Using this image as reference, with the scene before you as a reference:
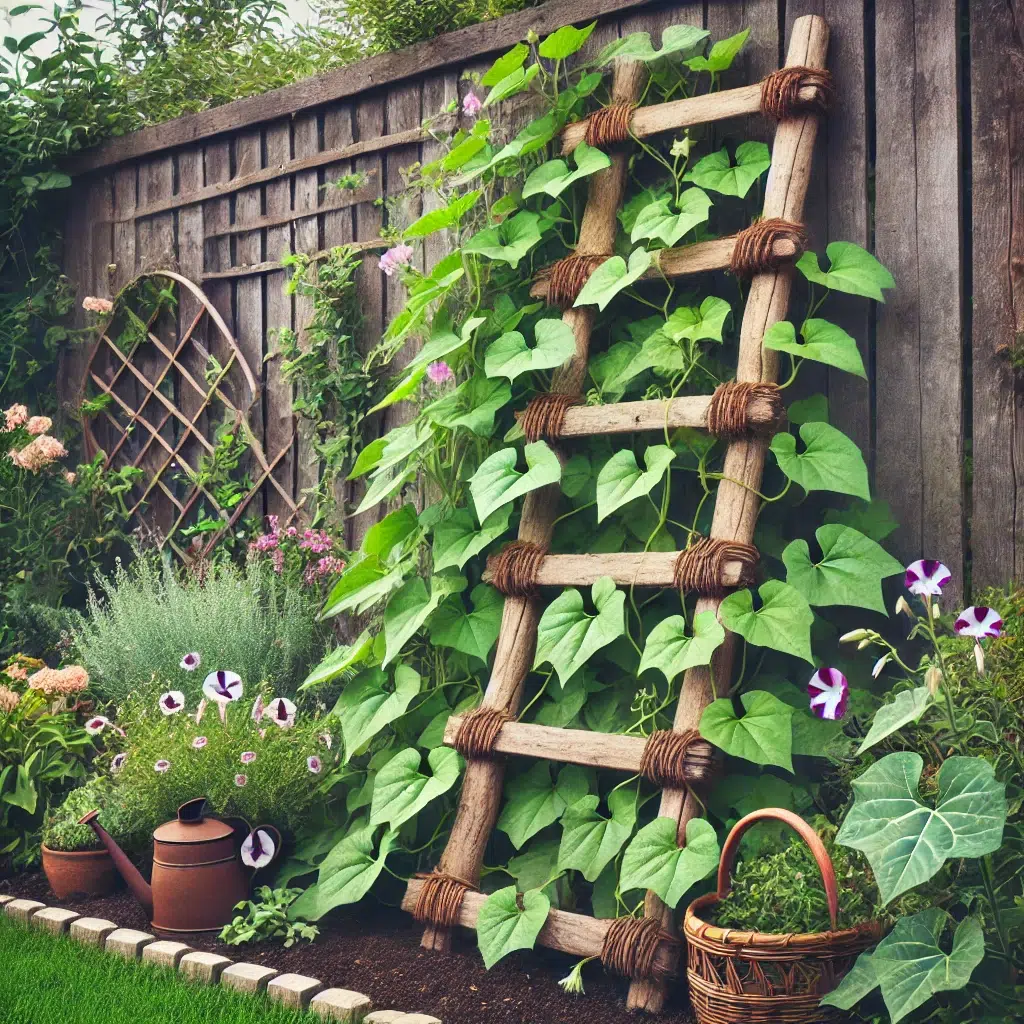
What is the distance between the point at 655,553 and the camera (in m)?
2.79

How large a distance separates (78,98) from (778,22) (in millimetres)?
3485

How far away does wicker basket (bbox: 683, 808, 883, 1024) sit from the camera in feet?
6.97

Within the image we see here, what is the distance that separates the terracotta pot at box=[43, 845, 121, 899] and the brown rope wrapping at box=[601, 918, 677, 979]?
158 centimetres

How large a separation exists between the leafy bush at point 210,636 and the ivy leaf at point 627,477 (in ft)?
4.46

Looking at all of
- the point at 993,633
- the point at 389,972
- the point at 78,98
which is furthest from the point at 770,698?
the point at 78,98

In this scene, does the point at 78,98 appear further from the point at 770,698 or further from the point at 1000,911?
the point at 1000,911

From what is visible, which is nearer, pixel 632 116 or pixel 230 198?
pixel 632 116

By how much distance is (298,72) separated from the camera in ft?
15.4

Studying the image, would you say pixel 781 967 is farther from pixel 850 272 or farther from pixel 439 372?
pixel 439 372

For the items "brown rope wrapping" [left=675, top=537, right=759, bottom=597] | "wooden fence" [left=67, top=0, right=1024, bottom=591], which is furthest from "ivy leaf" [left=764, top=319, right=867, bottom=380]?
"brown rope wrapping" [left=675, top=537, right=759, bottom=597]

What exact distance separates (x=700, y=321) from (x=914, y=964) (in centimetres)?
154

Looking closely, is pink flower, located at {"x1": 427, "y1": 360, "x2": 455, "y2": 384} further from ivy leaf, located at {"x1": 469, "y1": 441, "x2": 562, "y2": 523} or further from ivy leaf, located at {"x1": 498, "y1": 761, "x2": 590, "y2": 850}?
ivy leaf, located at {"x1": 498, "y1": 761, "x2": 590, "y2": 850}

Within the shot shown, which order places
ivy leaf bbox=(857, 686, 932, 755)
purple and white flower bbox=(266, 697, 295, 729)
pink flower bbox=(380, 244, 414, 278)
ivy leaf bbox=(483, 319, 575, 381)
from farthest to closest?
pink flower bbox=(380, 244, 414, 278) → purple and white flower bbox=(266, 697, 295, 729) → ivy leaf bbox=(483, 319, 575, 381) → ivy leaf bbox=(857, 686, 932, 755)

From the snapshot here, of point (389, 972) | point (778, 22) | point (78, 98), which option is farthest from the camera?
point (78, 98)
